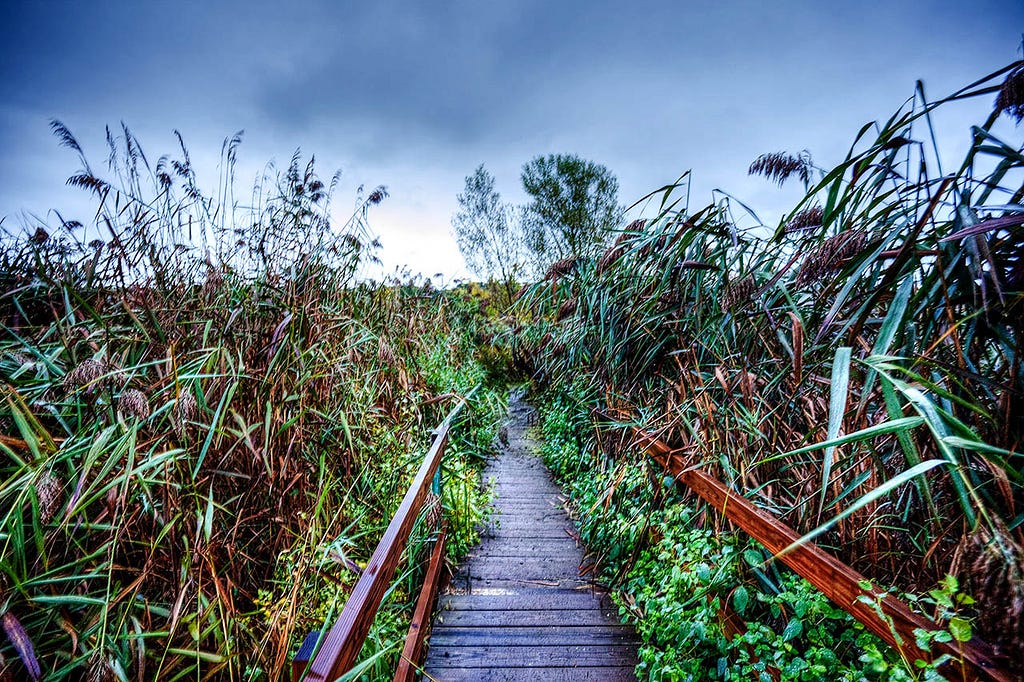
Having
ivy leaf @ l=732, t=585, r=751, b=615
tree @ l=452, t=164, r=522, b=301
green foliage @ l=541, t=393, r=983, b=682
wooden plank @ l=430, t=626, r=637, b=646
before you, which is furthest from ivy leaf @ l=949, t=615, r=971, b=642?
tree @ l=452, t=164, r=522, b=301

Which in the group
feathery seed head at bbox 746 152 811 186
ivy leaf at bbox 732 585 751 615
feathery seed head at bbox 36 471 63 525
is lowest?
ivy leaf at bbox 732 585 751 615

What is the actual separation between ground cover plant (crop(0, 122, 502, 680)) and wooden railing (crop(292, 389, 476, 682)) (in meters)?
0.19

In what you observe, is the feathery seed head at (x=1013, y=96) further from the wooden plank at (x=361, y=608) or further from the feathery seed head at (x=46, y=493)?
the feathery seed head at (x=46, y=493)

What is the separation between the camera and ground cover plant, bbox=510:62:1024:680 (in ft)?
3.05

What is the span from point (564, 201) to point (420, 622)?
1314 cm

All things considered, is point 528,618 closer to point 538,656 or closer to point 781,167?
point 538,656

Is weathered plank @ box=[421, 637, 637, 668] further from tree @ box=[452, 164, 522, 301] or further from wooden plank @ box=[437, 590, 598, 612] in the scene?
tree @ box=[452, 164, 522, 301]

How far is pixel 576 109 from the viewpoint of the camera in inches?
452

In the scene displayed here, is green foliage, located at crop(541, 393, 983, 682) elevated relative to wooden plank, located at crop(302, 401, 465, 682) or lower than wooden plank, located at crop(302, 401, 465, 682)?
lower

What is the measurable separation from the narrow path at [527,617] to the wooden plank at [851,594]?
110 cm

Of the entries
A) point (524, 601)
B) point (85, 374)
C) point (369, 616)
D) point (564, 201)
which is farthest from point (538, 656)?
point (564, 201)

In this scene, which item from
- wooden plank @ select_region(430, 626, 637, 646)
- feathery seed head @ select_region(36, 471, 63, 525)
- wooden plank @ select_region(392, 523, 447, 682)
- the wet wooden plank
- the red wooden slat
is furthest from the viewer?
the wet wooden plank

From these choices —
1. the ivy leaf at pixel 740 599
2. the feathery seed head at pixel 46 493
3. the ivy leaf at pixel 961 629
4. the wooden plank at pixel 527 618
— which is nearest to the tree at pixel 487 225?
the wooden plank at pixel 527 618

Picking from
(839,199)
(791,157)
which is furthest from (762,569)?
Answer: (791,157)
